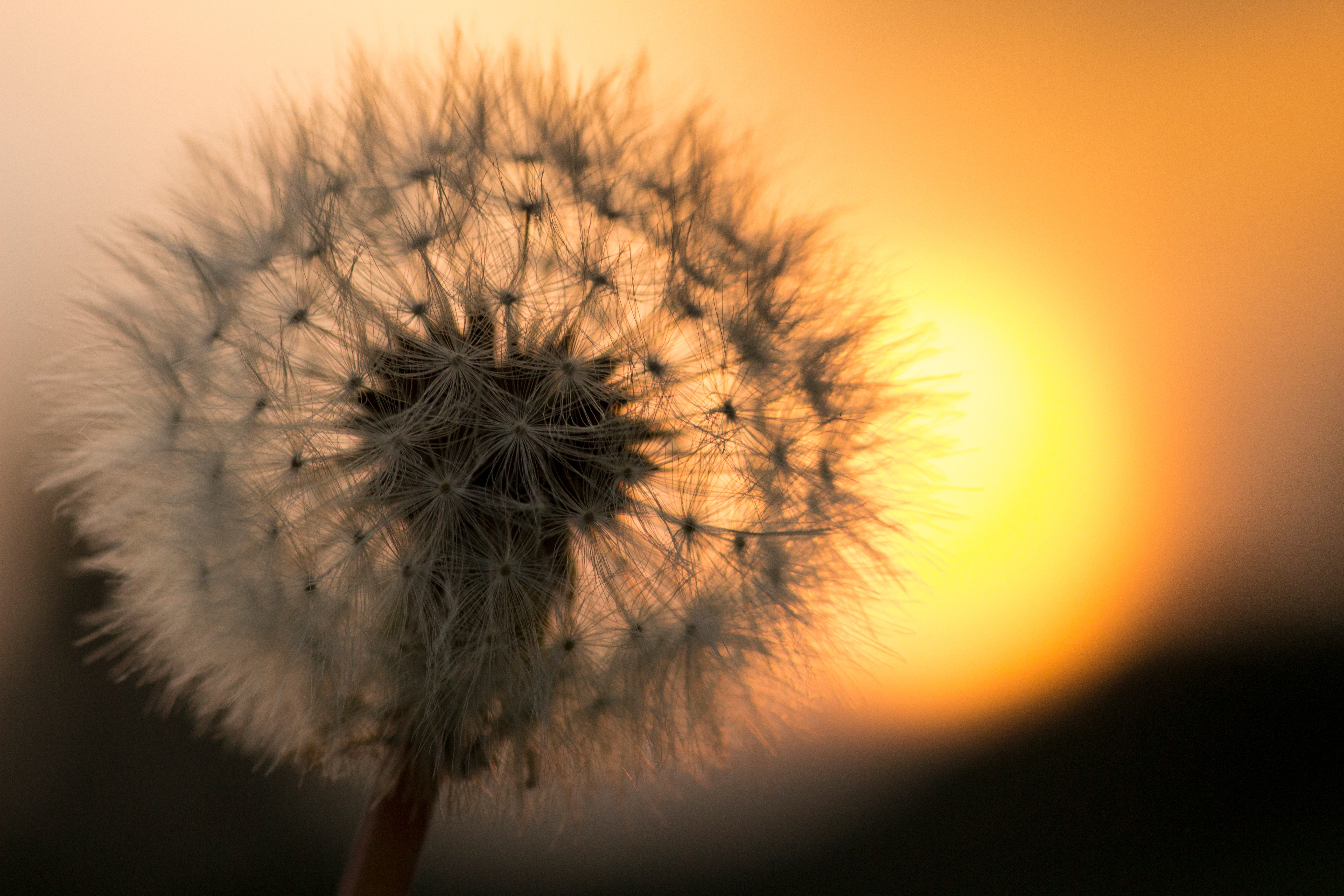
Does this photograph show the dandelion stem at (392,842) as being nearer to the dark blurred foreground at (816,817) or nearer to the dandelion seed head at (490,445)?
the dandelion seed head at (490,445)

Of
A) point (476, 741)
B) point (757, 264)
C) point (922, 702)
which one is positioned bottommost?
point (476, 741)

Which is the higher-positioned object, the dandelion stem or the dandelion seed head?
the dandelion seed head

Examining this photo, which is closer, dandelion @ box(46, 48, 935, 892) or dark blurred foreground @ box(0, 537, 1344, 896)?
dandelion @ box(46, 48, 935, 892)

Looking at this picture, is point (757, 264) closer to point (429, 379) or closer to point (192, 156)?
point (429, 379)

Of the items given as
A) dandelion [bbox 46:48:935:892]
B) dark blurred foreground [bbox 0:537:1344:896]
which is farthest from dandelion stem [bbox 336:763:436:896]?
dark blurred foreground [bbox 0:537:1344:896]

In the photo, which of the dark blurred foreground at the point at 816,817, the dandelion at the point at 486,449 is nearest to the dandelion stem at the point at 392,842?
the dandelion at the point at 486,449

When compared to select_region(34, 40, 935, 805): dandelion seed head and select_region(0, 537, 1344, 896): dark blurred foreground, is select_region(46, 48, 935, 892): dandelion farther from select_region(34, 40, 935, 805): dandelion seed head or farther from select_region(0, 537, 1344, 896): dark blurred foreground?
select_region(0, 537, 1344, 896): dark blurred foreground

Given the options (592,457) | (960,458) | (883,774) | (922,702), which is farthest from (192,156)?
(883,774)

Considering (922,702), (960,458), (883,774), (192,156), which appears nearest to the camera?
(192,156)
